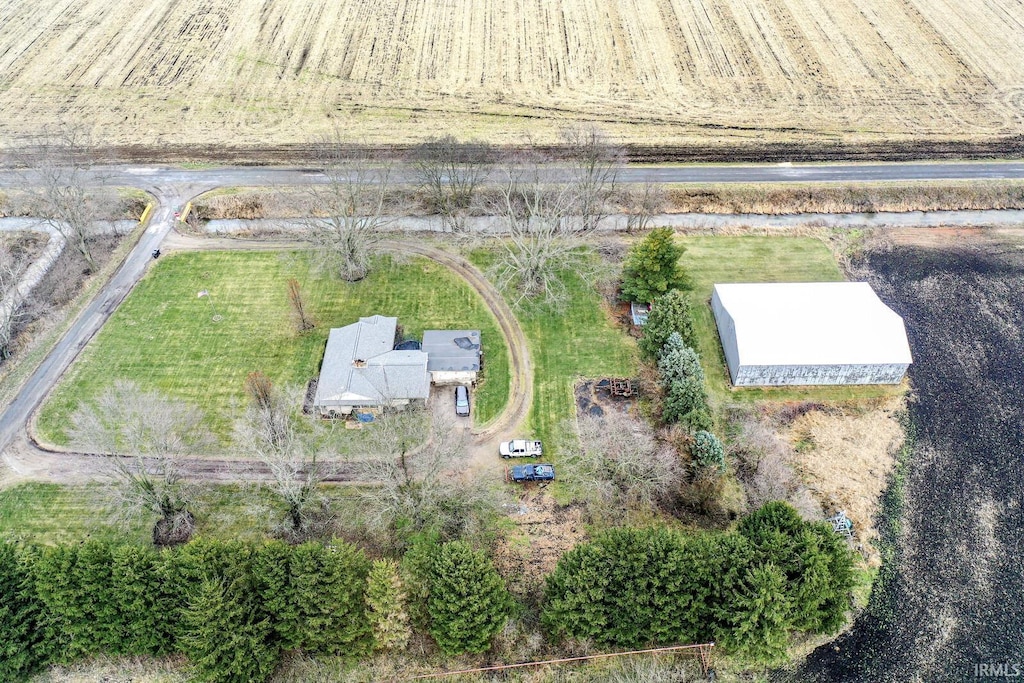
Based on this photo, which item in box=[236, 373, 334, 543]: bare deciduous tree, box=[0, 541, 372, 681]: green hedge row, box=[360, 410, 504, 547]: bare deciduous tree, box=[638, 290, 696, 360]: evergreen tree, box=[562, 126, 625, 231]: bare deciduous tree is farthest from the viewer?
box=[562, 126, 625, 231]: bare deciduous tree

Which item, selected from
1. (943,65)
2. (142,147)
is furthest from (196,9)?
(943,65)

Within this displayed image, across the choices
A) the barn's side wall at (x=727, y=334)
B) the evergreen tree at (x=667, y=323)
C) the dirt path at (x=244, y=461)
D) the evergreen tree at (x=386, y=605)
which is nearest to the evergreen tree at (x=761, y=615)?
the evergreen tree at (x=386, y=605)

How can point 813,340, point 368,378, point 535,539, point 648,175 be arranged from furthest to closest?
point 648,175 < point 813,340 < point 368,378 < point 535,539

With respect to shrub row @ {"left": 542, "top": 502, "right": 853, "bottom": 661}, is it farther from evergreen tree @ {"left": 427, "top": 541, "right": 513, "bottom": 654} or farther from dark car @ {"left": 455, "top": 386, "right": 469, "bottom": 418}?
dark car @ {"left": 455, "top": 386, "right": 469, "bottom": 418}

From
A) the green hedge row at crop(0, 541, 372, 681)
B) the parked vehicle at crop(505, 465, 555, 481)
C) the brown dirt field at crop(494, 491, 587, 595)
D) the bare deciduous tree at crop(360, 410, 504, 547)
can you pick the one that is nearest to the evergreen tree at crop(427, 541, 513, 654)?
the green hedge row at crop(0, 541, 372, 681)

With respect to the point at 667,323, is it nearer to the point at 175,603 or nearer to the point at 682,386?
the point at 682,386

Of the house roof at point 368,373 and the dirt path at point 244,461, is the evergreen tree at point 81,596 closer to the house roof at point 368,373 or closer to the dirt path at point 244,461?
the dirt path at point 244,461

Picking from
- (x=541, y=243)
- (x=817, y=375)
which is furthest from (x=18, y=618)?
(x=817, y=375)

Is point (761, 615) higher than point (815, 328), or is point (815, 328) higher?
point (815, 328)
